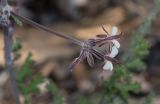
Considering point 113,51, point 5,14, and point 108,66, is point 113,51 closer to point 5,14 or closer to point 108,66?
point 108,66

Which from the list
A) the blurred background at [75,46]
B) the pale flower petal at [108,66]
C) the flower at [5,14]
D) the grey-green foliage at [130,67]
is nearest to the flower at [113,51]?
the pale flower petal at [108,66]

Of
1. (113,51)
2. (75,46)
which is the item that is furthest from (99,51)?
→ (75,46)

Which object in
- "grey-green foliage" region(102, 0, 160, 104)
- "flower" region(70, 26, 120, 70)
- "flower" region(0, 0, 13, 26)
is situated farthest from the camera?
"grey-green foliage" region(102, 0, 160, 104)

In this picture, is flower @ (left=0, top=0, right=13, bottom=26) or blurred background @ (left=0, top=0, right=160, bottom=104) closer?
flower @ (left=0, top=0, right=13, bottom=26)

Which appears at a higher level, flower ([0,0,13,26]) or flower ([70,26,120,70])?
flower ([0,0,13,26])

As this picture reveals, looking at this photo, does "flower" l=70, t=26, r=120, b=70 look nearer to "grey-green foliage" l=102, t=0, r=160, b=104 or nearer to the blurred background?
"grey-green foliage" l=102, t=0, r=160, b=104

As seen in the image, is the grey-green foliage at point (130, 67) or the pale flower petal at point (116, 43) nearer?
the pale flower petal at point (116, 43)

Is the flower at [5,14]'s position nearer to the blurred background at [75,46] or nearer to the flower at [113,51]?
the flower at [113,51]

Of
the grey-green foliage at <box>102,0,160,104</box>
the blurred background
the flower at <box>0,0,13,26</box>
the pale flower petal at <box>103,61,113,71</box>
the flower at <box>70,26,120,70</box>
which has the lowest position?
the pale flower petal at <box>103,61,113,71</box>

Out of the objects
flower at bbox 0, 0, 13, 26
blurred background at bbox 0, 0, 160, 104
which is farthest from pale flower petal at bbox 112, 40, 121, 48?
blurred background at bbox 0, 0, 160, 104

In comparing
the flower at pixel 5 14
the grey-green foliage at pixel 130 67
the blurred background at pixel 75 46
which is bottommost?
the grey-green foliage at pixel 130 67

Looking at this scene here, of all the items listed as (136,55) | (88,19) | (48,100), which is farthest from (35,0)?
(136,55)

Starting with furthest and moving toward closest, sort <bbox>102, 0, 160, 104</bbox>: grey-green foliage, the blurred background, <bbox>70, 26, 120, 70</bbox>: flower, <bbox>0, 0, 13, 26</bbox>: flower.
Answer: the blurred background
<bbox>102, 0, 160, 104</bbox>: grey-green foliage
<bbox>0, 0, 13, 26</bbox>: flower
<bbox>70, 26, 120, 70</bbox>: flower
